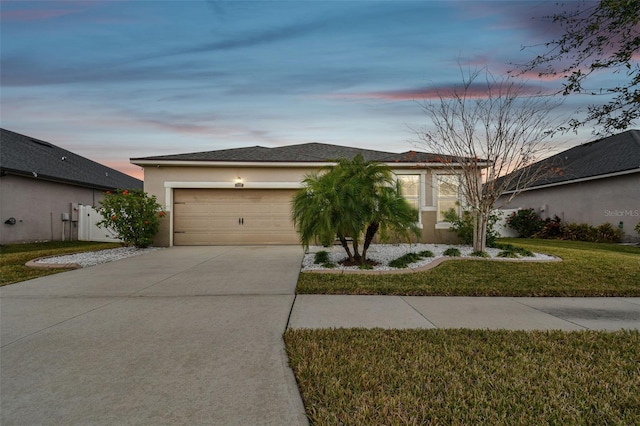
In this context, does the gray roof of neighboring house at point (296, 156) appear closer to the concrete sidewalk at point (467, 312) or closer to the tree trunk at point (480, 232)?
the tree trunk at point (480, 232)

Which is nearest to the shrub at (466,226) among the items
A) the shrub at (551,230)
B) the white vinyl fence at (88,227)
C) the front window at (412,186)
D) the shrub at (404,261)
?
the front window at (412,186)

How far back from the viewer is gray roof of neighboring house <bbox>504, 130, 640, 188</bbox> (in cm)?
1348

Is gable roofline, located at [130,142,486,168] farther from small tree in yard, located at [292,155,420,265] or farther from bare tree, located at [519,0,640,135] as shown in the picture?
bare tree, located at [519,0,640,135]

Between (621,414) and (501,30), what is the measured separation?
872 centimetres

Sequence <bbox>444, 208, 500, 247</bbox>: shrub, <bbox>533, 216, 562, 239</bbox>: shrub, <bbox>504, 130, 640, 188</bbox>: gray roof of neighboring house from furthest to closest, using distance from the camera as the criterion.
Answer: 1. <bbox>533, 216, 562, 239</bbox>: shrub
2. <bbox>504, 130, 640, 188</bbox>: gray roof of neighboring house
3. <bbox>444, 208, 500, 247</bbox>: shrub

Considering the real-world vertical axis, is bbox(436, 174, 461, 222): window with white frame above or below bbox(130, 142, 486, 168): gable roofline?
below

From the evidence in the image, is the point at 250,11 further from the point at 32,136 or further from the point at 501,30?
the point at 32,136

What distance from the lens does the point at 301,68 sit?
10188 mm

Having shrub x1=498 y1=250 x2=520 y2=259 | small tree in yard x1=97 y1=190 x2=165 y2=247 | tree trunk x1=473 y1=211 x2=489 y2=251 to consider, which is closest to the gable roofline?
small tree in yard x1=97 y1=190 x2=165 y2=247

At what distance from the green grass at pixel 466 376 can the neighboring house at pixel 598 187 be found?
413 inches

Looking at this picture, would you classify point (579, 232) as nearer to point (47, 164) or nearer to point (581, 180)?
point (581, 180)

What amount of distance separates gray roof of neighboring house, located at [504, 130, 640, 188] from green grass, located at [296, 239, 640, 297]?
270 inches

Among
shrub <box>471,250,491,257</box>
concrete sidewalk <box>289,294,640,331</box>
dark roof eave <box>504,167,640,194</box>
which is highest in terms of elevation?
dark roof eave <box>504,167,640,194</box>

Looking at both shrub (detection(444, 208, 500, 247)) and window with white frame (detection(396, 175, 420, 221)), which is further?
window with white frame (detection(396, 175, 420, 221))
